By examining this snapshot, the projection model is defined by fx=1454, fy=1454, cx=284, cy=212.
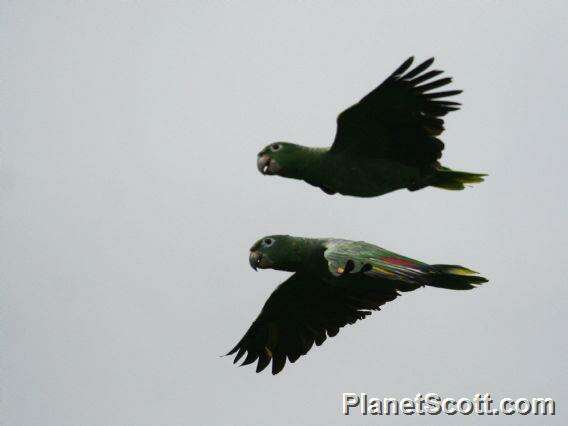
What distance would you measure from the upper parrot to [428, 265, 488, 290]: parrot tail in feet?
4.26

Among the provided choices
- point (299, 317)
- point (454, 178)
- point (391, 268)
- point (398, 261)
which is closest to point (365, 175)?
point (454, 178)

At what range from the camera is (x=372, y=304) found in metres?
22.4

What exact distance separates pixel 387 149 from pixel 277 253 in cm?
229

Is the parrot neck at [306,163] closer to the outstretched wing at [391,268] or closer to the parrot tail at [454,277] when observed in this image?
the outstretched wing at [391,268]

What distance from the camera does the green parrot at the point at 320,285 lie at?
19734mm

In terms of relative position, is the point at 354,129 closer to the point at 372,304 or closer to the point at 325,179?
the point at 325,179

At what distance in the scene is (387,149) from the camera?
68.0 feet

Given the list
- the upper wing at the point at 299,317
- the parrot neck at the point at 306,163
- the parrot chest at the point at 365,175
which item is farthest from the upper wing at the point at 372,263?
the upper wing at the point at 299,317

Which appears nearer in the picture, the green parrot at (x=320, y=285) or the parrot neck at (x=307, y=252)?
the green parrot at (x=320, y=285)

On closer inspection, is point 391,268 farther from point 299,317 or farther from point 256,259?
point 299,317

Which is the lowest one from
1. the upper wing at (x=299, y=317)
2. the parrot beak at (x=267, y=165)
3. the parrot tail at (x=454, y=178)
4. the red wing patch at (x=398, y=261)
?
the upper wing at (x=299, y=317)

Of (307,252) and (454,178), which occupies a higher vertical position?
(454,178)

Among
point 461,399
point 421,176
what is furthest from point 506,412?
point 421,176

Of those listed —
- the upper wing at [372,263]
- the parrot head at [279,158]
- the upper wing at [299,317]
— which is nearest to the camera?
the upper wing at [372,263]
